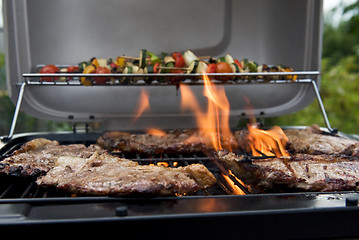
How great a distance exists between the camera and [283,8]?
9.53ft

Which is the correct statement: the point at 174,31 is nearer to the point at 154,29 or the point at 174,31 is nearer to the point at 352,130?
the point at 154,29

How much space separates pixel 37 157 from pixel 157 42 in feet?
4.88

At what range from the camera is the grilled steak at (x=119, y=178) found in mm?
1426

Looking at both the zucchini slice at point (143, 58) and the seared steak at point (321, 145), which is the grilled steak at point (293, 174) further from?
the zucchini slice at point (143, 58)

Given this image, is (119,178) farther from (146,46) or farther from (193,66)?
(146,46)

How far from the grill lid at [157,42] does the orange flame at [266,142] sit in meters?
0.54

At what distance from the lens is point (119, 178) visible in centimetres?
150

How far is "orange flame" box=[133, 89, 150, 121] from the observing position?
9.75ft

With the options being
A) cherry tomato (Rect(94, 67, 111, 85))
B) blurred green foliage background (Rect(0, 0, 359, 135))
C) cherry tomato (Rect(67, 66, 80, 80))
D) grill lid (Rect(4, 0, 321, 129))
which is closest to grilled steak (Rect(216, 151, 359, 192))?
grill lid (Rect(4, 0, 321, 129))

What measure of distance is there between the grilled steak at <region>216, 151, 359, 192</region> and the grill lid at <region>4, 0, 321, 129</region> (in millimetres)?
1051

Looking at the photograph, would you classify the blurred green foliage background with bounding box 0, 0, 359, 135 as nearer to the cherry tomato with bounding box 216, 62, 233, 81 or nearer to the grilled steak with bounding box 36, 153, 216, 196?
the cherry tomato with bounding box 216, 62, 233, 81

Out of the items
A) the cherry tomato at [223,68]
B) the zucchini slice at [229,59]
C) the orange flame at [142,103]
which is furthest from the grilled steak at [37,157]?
the zucchini slice at [229,59]

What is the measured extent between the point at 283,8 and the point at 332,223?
83.6 inches

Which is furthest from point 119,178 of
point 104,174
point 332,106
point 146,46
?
point 332,106
